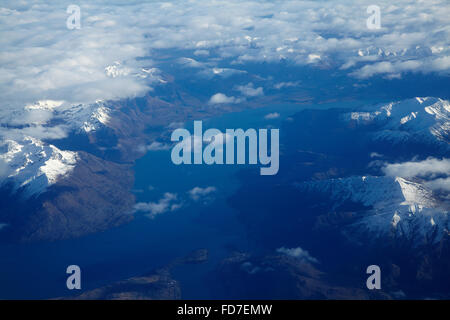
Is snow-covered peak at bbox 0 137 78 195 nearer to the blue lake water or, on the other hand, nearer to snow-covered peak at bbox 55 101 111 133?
the blue lake water

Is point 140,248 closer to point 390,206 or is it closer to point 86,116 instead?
point 390,206

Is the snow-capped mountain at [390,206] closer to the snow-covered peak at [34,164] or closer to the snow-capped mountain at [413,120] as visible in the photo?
the snow-capped mountain at [413,120]

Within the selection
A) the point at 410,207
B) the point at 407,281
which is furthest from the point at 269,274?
the point at 410,207

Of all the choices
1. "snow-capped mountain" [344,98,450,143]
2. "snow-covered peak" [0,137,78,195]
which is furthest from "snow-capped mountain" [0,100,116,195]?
"snow-capped mountain" [344,98,450,143]

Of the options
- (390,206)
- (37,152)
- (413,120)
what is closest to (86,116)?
(37,152)

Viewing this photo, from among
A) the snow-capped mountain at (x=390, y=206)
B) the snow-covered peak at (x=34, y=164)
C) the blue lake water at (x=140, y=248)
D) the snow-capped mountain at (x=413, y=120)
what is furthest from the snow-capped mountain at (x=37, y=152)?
the snow-capped mountain at (x=413, y=120)

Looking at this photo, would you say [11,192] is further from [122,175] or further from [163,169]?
[163,169]
